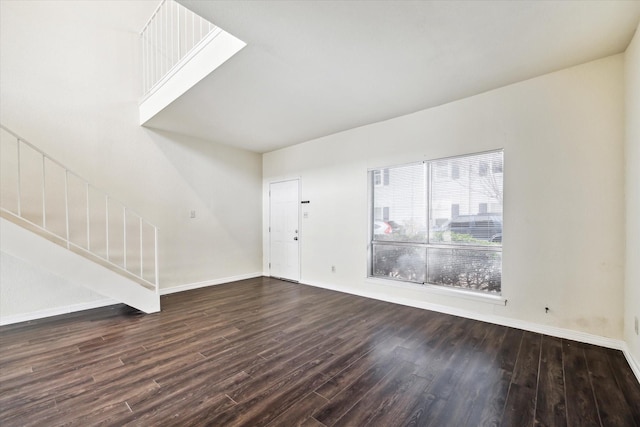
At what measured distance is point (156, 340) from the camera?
9.12ft

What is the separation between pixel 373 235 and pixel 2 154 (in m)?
5.04

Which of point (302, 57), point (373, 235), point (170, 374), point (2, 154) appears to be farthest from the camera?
point (373, 235)

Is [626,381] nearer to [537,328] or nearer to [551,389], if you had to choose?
[551,389]

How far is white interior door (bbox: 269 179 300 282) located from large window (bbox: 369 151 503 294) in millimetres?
1711

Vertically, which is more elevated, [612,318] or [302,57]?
[302,57]

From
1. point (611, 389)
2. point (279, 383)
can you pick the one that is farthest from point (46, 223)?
point (611, 389)

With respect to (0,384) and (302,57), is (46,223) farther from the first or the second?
(302,57)

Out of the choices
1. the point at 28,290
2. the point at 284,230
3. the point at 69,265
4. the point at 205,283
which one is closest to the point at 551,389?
the point at 284,230

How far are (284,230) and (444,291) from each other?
130 inches

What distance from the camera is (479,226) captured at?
3.38 meters

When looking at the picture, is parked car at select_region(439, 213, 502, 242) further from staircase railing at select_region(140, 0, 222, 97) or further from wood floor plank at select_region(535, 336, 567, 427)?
staircase railing at select_region(140, 0, 222, 97)

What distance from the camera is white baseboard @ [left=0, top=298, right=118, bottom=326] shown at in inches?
126

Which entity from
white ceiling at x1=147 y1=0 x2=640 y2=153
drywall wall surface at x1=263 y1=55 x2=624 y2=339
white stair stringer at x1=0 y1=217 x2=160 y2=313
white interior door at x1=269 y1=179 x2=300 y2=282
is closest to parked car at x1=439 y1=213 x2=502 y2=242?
drywall wall surface at x1=263 y1=55 x2=624 y2=339

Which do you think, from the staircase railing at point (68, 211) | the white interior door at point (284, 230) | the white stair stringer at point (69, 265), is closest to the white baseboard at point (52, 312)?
the staircase railing at point (68, 211)
